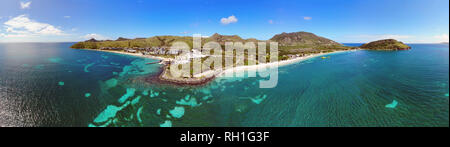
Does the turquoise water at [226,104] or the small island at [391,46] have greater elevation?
the small island at [391,46]

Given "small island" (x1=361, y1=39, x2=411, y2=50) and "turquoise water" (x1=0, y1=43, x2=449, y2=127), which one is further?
"small island" (x1=361, y1=39, x2=411, y2=50)

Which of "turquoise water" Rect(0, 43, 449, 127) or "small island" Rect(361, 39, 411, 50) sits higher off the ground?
"small island" Rect(361, 39, 411, 50)

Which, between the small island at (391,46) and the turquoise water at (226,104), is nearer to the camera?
the turquoise water at (226,104)

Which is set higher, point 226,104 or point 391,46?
point 391,46

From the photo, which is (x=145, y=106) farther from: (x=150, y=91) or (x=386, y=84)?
(x=386, y=84)

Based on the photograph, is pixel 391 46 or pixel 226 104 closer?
pixel 226 104
